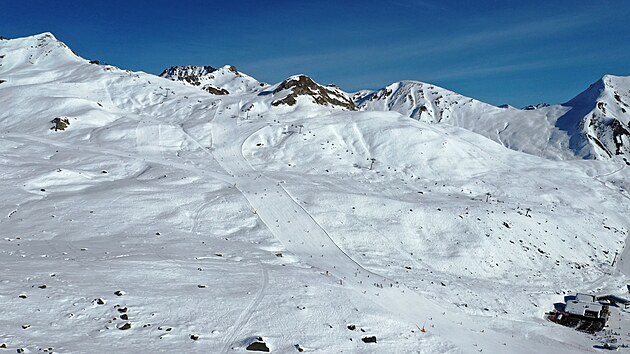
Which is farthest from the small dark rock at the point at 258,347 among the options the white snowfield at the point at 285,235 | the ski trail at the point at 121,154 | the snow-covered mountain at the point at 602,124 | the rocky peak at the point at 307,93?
the snow-covered mountain at the point at 602,124

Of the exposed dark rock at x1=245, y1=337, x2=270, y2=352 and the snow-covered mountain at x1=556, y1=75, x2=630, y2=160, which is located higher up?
the snow-covered mountain at x1=556, y1=75, x2=630, y2=160

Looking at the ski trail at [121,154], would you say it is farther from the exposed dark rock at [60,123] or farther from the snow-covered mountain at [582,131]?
the snow-covered mountain at [582,131]

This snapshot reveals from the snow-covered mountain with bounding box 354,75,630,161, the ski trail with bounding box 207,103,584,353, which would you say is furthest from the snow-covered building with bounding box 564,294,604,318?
the snow-covered mountain with bounding box 354,75,630,161

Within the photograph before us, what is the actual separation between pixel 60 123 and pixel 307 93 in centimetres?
5059

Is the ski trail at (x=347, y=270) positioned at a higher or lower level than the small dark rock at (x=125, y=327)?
higher

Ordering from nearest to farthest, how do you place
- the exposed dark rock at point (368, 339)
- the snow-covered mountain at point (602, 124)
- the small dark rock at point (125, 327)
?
1. the small dark rock at point (125, 327)
2. the exposed dark rock at point (368, 339)
3. the snow-covered mountain at point (602, 124)

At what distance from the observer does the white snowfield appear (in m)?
23.3

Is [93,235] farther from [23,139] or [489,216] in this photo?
[23,139]

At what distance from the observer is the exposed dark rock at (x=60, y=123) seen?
7750cm

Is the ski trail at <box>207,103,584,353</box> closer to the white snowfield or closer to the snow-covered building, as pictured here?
the white snowfield

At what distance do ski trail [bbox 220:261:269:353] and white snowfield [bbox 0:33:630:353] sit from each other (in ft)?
0.42

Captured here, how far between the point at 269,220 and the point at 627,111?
19183cm

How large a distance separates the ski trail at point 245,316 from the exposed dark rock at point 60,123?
64201 millimetres

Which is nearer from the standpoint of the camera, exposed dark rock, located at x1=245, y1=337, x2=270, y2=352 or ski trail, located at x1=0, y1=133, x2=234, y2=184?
exposed dark rock, located at x1=245, y1=337, x2=270, y2=352
